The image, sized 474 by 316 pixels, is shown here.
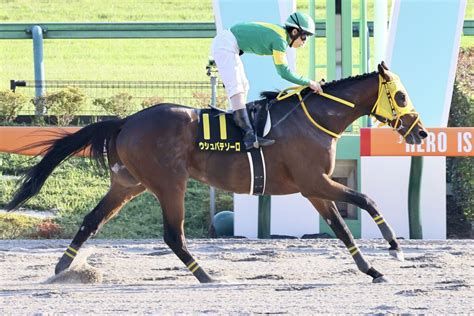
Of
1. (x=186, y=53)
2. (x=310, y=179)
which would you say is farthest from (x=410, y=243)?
(x=186, y=53)

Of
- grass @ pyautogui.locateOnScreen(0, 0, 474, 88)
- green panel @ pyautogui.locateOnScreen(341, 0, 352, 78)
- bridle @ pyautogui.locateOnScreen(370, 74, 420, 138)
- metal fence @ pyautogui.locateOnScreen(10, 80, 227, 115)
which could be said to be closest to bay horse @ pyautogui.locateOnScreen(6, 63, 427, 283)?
bridle @ pyautogui.locateOnScreen(370, 74, 420, 138)

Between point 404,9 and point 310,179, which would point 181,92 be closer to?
point 404,9

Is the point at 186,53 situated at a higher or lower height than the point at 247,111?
higher

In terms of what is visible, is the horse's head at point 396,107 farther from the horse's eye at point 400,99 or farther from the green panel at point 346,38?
the green panel at point 346,38

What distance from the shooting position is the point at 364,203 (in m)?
8.19

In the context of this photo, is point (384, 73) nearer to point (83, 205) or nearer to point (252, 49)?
point (252, 49)

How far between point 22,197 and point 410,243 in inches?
153

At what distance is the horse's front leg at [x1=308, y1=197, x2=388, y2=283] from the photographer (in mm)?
8234

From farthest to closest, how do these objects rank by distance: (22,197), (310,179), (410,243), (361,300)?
(410,243)
(22,197)
(310,179)
(361,300)

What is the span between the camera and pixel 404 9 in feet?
39.2

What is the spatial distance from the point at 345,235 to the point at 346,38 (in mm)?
3976

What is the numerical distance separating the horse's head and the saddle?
0.87 metres

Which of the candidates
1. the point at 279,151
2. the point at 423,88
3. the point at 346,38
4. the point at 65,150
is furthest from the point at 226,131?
the point at 423,88

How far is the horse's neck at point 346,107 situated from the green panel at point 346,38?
3.23 metres
